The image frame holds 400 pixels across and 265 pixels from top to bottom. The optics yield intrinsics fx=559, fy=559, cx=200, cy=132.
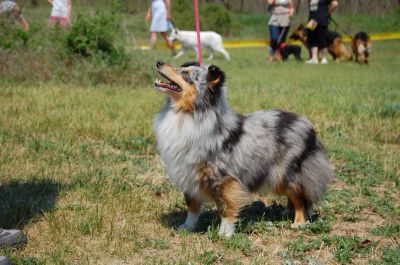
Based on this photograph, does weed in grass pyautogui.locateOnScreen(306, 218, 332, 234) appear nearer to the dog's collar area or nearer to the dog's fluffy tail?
the dog's fluffy tail

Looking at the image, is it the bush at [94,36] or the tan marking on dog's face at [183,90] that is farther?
the bush at [94,36]

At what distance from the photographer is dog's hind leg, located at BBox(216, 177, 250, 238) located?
4.14 meters

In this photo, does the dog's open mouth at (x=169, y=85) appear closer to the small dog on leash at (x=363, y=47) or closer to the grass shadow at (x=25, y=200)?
the grass shadow at (x=25, y=200)

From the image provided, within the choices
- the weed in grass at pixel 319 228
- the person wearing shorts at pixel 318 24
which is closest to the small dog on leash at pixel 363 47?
the person wearing shorts at pixel 318 24

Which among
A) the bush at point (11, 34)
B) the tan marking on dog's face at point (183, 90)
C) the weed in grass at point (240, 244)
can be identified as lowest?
the weed in grass at point (240, 244)

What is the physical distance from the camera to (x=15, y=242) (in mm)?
3740

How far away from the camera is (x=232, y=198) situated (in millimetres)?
4152

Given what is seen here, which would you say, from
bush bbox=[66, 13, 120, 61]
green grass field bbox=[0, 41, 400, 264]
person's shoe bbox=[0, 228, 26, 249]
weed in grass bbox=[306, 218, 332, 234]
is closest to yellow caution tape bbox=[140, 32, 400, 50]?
bush bbox=[66, 13, 120, 61]

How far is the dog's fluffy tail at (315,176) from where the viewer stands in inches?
176

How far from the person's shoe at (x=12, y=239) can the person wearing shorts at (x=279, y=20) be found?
1439 cm

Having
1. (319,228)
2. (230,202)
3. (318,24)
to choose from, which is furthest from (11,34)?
(318,24)

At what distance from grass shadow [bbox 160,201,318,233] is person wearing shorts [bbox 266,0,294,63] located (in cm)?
1271

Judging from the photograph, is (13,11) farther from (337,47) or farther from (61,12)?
(337,47)

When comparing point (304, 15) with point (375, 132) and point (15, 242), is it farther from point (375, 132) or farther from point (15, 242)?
point (15, 242)
